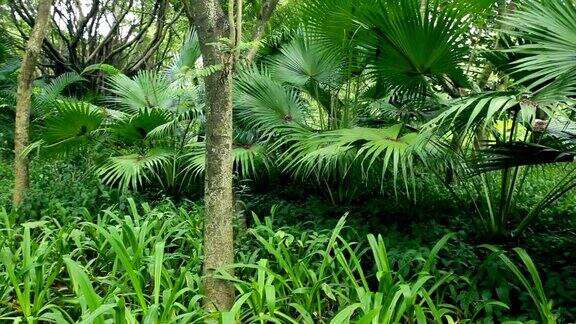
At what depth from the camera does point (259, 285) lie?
6.66 ft

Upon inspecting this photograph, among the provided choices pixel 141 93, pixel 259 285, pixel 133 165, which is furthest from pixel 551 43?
pixel 141 93

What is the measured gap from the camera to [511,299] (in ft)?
7.64

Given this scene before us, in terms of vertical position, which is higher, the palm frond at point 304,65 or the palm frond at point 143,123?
the palm frond at point 304,65

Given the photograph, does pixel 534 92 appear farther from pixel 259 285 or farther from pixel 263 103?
pixel 263 103

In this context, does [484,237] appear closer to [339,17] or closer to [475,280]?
[475,280]

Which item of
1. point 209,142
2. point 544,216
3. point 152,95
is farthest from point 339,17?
point 152,95

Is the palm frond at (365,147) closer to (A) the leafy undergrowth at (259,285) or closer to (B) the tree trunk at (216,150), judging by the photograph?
(A) the leafy undergrowth at (259,285)

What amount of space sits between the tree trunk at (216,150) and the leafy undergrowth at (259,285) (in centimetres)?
9

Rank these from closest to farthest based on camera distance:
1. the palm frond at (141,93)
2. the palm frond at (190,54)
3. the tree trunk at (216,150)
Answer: the tree trunk at (216,150) → the palm frond at (141,93) → the palm frond at (190,54)

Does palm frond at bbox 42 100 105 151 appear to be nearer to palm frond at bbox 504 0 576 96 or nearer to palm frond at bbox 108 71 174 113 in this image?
palm frond at bbox 108 71 174 113

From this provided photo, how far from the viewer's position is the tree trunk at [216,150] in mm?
1988

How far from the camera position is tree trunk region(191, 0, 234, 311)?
6.52 feet

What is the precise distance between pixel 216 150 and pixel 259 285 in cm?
60

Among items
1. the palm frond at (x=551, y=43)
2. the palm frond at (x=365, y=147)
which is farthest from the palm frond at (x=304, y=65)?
the palm frond at (x=551, y=43)
